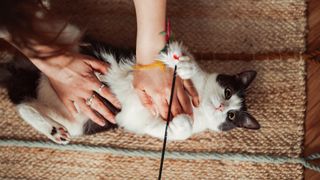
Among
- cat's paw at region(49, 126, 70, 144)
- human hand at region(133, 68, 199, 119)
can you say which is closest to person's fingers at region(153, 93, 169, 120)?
human hand at region(133, 68, 199, 119)

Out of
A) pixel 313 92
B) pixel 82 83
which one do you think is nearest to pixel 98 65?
pixel 82 83

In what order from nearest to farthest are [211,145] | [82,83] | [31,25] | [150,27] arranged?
1. [31,25]
2. [150,27]
3. [82,83]
4. [211,145]

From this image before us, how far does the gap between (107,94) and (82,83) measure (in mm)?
84

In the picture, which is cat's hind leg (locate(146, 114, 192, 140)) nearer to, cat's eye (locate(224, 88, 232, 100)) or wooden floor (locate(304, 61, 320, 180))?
cat's eye (locate(224, 88, 232, 100))

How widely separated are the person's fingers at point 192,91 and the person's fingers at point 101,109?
253 mm

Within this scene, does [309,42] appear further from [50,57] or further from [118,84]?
[50,57]

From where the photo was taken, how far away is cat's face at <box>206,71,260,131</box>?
111cm

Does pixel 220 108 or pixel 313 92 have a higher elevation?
pixel 313 92

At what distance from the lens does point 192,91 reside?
109 centimetres

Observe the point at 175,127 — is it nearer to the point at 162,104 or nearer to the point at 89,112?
the point at 162,104

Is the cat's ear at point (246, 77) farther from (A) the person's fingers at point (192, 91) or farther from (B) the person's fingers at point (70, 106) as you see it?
(B) the person's fingers at point (70, 106)

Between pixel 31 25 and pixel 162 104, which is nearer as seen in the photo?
pixel 31 25

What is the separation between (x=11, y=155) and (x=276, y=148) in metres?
0.99

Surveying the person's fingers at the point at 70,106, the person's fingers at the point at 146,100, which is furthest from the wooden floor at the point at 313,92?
the person's fingers at the point at 70,106
